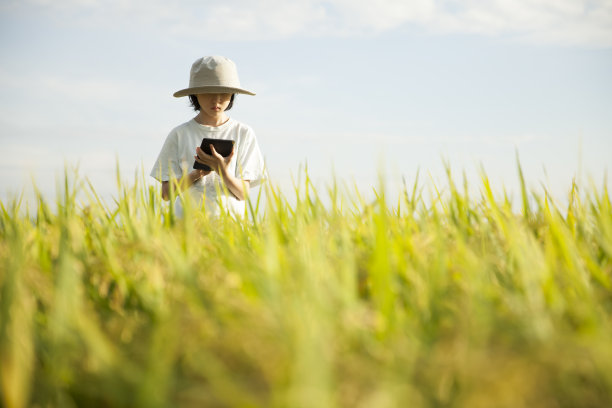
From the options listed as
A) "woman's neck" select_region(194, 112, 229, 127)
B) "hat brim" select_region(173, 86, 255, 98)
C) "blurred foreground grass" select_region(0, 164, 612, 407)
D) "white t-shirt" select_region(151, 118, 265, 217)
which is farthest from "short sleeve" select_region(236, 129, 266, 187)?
"blurred foreground grass" select_region(0, 164, 612, 407)

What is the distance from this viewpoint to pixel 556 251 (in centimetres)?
146

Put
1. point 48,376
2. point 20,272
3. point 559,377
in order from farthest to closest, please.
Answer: point 20,272 < point 48,376 < point 559,377

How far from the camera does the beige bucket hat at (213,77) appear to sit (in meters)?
3.70

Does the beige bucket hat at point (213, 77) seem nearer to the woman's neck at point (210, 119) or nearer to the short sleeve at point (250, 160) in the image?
the woman's neck at point (210, 119)

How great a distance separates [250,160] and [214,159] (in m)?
0.57

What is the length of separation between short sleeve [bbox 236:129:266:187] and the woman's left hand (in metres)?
0.41

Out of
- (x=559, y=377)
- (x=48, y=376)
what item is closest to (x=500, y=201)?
(x=559, y=377)

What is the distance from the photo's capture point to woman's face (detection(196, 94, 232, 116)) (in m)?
3.81

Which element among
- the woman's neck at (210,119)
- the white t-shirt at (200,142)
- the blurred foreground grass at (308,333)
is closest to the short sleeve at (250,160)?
the white t-shirt at (200,142)

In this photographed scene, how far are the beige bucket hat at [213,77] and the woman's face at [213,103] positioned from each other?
0.30ft

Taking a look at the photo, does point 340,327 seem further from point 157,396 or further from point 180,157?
point 180,157

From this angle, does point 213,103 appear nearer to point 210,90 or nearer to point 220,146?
point 210,90

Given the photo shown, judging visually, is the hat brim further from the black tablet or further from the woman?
the black tablet

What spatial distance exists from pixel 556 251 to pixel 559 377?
658 mm
